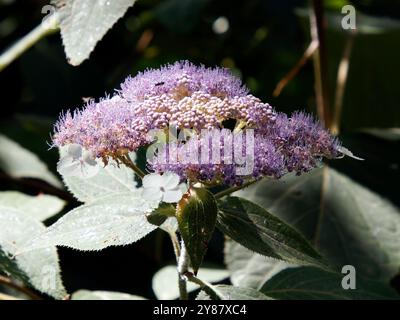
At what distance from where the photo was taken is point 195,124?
892mm

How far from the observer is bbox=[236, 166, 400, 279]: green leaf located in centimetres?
138

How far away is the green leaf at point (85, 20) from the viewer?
1025mm

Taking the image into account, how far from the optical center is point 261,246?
951 millimetres

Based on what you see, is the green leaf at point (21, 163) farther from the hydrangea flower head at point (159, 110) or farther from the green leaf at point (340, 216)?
the hydrangea flower head at point (159, 110)

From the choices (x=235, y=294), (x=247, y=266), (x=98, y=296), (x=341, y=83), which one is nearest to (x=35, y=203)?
(x=98, y=296)

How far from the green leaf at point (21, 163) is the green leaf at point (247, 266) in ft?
1.35

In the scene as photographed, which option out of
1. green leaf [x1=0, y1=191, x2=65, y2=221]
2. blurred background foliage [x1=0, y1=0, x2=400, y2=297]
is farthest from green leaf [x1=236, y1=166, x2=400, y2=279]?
green leaf [x1=0, y1=191, x2=65, y2=221]

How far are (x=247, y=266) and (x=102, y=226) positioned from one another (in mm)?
430

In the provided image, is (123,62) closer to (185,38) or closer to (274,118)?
(185,38)

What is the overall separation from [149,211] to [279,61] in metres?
1.39

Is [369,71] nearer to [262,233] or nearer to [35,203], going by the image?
[35,203]

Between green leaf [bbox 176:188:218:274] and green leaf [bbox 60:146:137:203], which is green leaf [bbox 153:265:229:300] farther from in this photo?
green leaf [bbox 176:188:218:274]

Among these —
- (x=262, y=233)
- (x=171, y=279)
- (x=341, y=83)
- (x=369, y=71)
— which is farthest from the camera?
(x=369, y=71)

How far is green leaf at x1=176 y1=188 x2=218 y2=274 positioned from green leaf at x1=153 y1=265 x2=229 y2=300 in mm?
440
